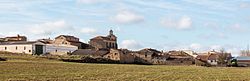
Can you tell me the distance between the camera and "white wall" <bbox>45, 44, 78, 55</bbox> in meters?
135

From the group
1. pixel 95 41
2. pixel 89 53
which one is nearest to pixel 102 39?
pixel 95 41

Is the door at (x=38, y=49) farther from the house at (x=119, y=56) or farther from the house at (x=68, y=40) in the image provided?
the house at (x=68, y=40)

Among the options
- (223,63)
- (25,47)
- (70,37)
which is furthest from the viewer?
(70,37)

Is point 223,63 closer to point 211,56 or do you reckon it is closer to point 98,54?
point 211,56

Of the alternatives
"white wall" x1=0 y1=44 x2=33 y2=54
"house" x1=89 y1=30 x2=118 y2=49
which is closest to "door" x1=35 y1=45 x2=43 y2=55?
"white wall" x1=0 y1=44 x2=33 y2=54

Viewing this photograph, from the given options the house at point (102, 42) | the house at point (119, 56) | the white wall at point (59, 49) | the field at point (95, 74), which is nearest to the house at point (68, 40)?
the house at point (102, 42)

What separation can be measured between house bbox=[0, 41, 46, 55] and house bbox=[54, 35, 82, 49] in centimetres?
2689

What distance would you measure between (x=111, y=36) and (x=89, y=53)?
4991 centimetres

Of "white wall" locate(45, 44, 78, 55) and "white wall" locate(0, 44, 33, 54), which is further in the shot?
"white wall" locate(45, 44, 78, 55)

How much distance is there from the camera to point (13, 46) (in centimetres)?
13450

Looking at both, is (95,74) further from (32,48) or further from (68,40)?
(68,40)

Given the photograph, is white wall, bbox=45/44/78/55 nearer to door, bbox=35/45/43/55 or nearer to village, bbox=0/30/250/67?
village, bbox=0/30/250/67

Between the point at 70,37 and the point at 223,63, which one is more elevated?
the point at 70,37

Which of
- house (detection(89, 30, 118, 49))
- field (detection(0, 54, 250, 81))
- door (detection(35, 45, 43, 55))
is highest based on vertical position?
house (detection(89, 30, 118, 49))
